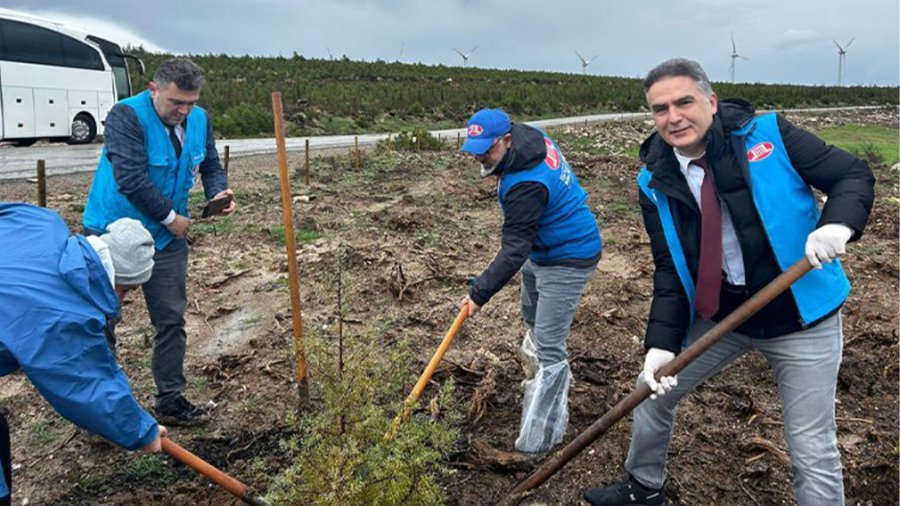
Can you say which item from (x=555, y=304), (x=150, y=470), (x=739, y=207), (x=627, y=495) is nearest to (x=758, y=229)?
(x=739, y=207)

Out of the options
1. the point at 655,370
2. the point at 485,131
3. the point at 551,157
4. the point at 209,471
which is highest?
the point at 485,131

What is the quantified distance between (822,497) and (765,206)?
0.99 m

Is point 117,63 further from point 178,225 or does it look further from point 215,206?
point 178,225

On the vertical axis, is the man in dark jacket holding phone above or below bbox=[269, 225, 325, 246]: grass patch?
above

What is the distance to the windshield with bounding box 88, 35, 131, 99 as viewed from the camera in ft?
52.6

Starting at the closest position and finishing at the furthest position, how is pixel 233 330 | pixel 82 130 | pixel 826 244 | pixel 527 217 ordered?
1. pixel 826 244
2. pixel 527 217
3. pixel 233 330
4. pixel 82 130

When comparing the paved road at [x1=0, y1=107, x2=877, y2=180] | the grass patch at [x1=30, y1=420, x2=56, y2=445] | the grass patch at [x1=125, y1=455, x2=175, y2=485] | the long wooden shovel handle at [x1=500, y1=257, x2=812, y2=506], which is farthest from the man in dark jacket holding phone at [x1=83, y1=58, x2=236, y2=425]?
the paved road at [x1=0, y1=107, x2=877, y2=180]

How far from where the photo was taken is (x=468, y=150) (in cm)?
291

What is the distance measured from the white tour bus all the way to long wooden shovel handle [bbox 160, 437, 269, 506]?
565 inches

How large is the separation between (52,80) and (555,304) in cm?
1506

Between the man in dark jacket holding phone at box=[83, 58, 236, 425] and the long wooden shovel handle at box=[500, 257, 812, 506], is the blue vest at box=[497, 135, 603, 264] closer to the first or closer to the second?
the long wooden shovel handle at box=[500, 257, 812, 506]

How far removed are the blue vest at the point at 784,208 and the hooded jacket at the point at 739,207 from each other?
26 mm

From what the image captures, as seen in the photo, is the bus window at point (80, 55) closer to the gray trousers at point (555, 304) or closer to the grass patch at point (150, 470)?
the grass patch at point (150, 470)

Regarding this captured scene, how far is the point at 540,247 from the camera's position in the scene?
3.15 m
